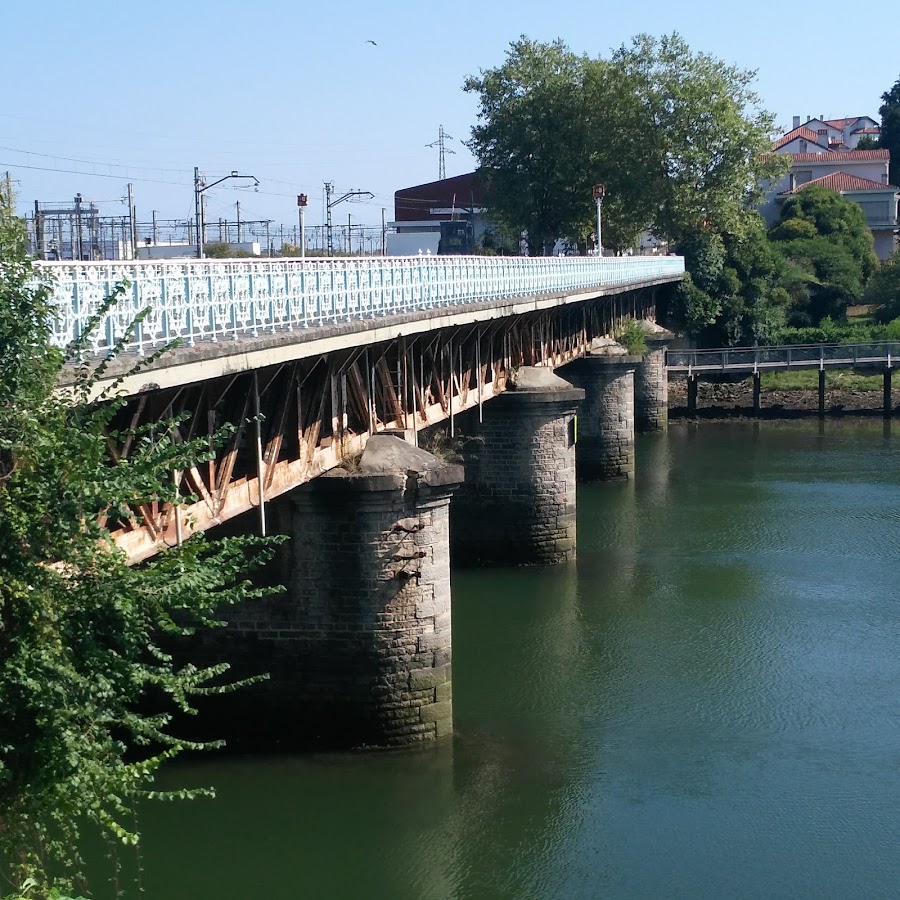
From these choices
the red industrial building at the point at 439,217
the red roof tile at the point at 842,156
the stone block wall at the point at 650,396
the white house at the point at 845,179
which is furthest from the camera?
the red roof tile at the point at 842,156

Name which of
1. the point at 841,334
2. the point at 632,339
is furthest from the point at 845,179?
the point at 632,339

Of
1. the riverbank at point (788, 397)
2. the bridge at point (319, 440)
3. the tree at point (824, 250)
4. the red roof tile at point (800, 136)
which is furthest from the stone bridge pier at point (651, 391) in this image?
the red roof tile at point (800, 136)

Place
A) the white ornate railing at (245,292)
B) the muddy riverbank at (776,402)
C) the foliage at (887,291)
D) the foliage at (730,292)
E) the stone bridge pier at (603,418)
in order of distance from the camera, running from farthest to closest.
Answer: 1. the foliage at (887,291)
2. the foliage at (730,292)
3. the muddy riverbank at (776,402)
4. the stone bridge pier at (603,418)
5. the white ornate railing at (245,292)

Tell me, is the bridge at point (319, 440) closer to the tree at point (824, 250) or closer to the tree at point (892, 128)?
the tree at point (824, 250)

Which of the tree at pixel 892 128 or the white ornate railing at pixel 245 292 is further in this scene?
the tree at pixel 892 128

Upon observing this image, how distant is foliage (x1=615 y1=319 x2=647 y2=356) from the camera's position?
4122 cm

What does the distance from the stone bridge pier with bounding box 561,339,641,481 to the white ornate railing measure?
12.9 meters

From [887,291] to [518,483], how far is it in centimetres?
4041

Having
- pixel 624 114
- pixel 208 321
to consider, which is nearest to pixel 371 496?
pixel 208 321

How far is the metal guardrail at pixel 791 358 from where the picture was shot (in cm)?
4862

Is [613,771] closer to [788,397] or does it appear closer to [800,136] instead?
[788,397]

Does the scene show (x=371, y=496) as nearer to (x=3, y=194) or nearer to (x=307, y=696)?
(x=307, y=696)

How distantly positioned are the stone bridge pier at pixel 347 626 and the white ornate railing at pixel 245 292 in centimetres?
214

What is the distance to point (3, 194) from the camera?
348 inches
